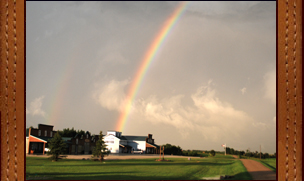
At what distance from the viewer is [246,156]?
144 feet

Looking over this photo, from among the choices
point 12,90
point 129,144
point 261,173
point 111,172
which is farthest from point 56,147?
point 12,90

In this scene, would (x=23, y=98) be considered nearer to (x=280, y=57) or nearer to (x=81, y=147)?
(x=280, y=57)

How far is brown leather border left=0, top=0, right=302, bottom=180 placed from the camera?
1112 mm

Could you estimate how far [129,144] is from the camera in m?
42.3

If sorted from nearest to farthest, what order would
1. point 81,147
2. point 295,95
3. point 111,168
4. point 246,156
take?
point 295,95 → point 111,168 → point 81,147 → point 246,156

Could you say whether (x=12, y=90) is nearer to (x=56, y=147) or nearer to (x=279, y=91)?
(x=279, y=91)

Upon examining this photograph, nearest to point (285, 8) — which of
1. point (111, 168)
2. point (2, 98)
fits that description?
point (2, 98)

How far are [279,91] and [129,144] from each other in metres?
42.2

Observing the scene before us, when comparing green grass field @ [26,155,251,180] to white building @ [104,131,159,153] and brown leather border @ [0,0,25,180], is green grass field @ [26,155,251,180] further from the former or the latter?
brown leather border @ [0,0,25,180]

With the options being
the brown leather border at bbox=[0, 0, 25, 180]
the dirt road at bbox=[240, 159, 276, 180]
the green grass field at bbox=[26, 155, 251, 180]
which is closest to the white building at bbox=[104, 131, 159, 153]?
the green grass field at bbox=[26, 155, 251, 180]

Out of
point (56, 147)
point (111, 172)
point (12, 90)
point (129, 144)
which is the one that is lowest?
point (111, 172)

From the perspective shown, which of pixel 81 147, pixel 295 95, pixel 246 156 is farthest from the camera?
pixel 246 156

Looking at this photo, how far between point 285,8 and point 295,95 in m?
0.37

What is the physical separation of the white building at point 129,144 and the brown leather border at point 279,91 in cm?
3911
